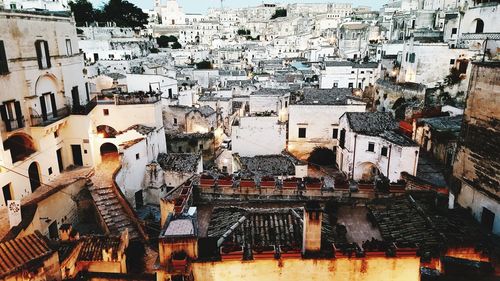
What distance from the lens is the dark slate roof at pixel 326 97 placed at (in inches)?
1348

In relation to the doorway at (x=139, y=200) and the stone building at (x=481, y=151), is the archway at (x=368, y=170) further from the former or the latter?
the doorway at (x=139, y=200)

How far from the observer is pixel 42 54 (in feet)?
78.9

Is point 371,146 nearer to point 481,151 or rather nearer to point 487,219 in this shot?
point 481,151

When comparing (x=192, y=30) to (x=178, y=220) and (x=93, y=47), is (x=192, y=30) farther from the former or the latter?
(x=178, y=220)

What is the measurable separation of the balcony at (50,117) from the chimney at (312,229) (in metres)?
20.3

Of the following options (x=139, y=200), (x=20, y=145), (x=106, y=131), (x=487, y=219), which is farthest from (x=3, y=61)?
(x=487, y=219)

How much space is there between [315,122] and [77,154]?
2049 cm

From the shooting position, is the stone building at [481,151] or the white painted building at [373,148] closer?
the stone building at [481,151]

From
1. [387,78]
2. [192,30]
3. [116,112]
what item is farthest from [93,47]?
[192,30]

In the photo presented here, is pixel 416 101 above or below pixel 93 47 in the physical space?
below

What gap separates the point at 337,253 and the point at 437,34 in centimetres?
5744

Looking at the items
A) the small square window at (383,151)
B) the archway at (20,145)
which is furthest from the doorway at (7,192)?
the small square window at (383,151)

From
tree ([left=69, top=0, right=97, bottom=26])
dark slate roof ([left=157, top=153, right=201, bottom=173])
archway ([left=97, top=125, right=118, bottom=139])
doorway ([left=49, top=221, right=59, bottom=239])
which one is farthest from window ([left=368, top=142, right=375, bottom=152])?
tree ([left=69, top=0, right=97, bottom=26])

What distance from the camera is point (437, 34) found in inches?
2216
